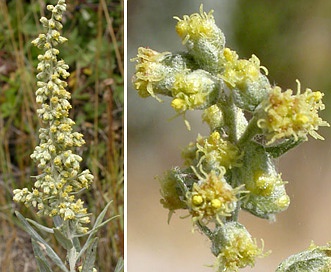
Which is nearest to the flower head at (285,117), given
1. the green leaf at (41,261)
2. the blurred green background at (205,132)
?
the green leaf at (41,261)

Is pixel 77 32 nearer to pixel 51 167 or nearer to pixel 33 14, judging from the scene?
pixel 33 14

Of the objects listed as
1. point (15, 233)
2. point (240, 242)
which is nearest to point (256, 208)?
point (240, 242)

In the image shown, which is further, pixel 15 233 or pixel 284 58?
pixel 284 58

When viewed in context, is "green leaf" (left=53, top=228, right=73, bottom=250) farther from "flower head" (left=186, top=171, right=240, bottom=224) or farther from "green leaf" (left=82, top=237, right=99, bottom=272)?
"flower head" (left=186, top=171, right=240, bottom=224)

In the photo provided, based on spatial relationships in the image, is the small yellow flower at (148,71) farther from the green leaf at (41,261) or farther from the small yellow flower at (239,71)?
the green leaf at (41,261)

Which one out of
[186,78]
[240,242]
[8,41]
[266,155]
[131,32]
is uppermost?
[131,32]

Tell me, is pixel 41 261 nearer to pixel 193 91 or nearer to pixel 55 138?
pixel 55 138
